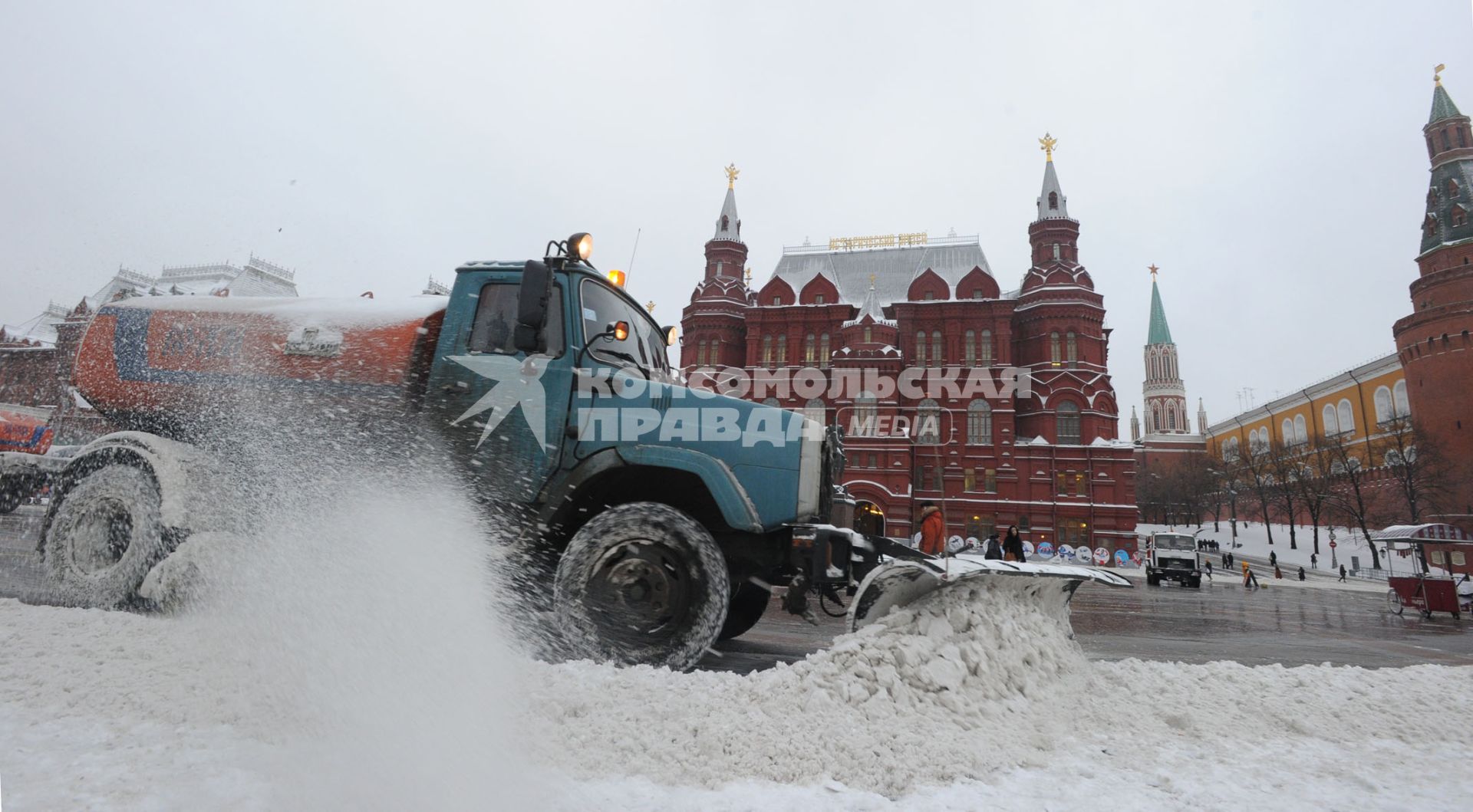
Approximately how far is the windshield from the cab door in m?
29.0

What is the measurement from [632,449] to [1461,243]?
69.5 meters

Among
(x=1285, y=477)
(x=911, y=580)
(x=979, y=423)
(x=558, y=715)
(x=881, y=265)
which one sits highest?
(x=881, y=265)

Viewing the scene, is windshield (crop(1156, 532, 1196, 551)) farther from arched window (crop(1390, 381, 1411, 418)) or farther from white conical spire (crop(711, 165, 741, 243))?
arched window (crop(1390, 381, 1411, 418))

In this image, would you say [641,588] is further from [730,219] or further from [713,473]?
[730,219]

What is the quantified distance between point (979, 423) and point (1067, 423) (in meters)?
4.78

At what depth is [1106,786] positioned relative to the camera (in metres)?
2.74

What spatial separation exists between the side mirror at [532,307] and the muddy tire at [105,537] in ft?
8.61

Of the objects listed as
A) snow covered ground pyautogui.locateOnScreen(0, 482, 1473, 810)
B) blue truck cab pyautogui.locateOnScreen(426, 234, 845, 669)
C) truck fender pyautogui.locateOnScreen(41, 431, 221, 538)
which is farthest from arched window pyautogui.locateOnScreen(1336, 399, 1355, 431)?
truck fender pyautogui.locateOnScreen(41, 431, 221, 538)

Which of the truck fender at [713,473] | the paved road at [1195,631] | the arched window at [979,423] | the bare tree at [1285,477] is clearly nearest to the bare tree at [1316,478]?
the bare tree at [1285,477]

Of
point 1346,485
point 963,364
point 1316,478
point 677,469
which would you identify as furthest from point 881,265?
point 677,469

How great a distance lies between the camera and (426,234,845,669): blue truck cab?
4004mm

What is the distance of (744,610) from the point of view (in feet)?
18.6

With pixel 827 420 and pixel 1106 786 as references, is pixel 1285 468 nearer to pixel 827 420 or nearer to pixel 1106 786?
pixel 827 420

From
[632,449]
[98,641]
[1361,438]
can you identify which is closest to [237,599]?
[98,641]
